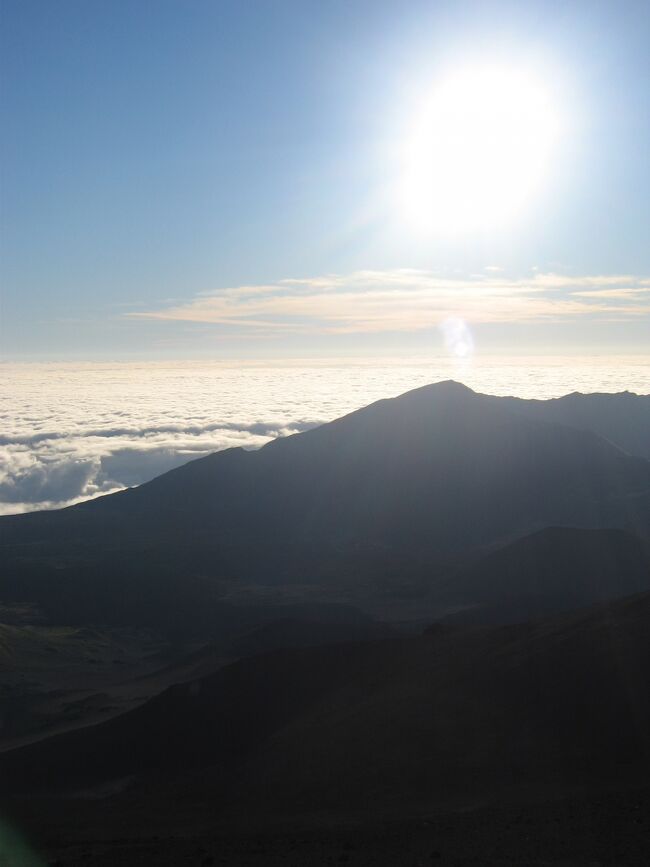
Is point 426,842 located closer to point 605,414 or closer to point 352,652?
point 352,652

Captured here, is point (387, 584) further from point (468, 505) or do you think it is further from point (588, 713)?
point (588, 713)

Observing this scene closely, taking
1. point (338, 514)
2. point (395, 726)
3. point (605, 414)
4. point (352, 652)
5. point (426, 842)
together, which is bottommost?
point (338, 514)

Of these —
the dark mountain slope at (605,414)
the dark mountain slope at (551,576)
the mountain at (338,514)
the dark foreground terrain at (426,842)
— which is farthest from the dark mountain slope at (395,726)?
the dark mountain slope at (605,414)

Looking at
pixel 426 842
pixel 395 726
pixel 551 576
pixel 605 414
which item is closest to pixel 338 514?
pixel 551 576

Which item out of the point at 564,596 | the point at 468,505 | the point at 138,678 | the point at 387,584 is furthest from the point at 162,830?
the point at 468,505

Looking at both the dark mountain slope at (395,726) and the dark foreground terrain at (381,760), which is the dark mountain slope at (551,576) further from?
the dark mountain slope at (395,726)

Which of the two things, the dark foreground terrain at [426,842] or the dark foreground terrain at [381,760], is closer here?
the dark foreground terrain at [426,842]
